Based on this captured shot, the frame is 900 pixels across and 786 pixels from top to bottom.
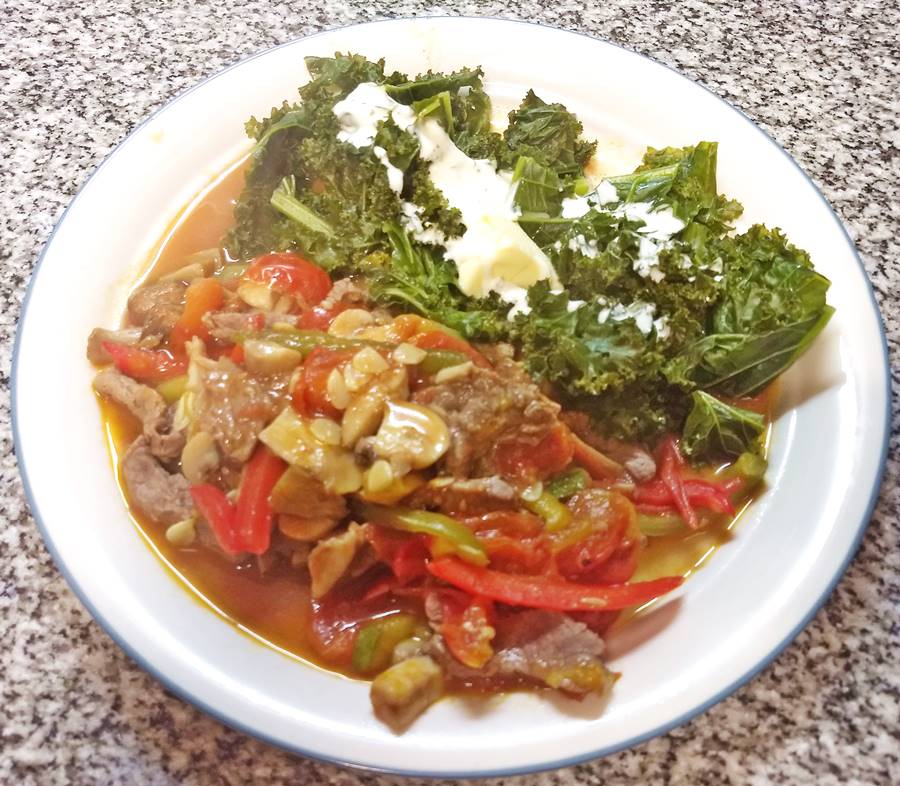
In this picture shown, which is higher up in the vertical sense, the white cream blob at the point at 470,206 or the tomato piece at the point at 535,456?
the white cream blob at the point at 470,206

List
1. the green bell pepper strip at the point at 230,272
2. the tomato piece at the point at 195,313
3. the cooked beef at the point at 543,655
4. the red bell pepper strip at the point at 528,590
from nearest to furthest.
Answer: the cooked beef at the point at 543,655 → the red bell pepper strip at the point at 528,590 → the tomato piece at the point at 195,313 → the green bell pepper strip at the point at 230,272

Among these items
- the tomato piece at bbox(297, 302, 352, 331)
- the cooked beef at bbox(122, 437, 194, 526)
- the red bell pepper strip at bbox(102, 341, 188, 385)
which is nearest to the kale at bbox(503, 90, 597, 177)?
the tomato piece at bbox(297, 302, 352, 331)

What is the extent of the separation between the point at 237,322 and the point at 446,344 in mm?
624

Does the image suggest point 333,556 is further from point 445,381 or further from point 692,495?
point 692,495

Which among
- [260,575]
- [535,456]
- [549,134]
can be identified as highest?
[549,134]

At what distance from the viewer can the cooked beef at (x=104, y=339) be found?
2230mm

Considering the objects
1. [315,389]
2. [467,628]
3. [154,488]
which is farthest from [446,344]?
[154,488]

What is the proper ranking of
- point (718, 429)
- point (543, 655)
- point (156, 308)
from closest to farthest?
point (543, 655) < point (718, 429) < point (156, 308)

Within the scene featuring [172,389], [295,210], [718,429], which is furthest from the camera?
[295,210]

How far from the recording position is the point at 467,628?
5.98ft

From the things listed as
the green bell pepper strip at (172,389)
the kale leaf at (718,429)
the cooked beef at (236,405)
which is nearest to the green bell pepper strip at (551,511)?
the kale leaf at (718,429)

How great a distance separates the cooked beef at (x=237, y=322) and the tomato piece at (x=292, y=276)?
10 centimetres

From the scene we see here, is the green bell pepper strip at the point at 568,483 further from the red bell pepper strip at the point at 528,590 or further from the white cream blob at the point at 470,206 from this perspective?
the white cream blob at the point at 470,206

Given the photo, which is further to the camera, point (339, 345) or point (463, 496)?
point (339, 345)
